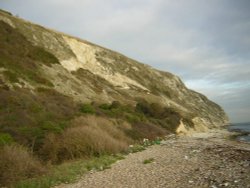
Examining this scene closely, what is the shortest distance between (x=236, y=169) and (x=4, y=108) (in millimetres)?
19171

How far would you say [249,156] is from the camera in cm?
1631

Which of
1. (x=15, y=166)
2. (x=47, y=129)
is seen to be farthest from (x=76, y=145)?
(x=15, y=166)

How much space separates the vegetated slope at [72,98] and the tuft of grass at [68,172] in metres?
0.86

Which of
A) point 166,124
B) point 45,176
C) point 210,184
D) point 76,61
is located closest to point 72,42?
point 76,61

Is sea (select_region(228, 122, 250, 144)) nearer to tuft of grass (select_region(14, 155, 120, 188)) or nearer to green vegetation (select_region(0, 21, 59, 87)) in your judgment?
green vegetation (select_region(0, 21, 59, 87))

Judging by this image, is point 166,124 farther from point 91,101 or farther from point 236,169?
point 236,169

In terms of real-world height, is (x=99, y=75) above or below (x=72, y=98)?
above

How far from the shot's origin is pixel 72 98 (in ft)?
124

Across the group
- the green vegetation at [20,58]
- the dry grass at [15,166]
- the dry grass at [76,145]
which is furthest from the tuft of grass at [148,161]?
the green vegetation at [20,58]

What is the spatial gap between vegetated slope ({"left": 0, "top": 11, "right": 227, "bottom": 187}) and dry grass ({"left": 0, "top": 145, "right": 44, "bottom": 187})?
64 mm

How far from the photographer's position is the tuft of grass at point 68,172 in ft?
43.2

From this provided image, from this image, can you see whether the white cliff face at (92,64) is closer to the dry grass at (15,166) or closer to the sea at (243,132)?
the sea at (243,132)

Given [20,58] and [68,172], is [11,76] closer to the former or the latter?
[20,58]

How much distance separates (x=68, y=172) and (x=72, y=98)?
23506mm
